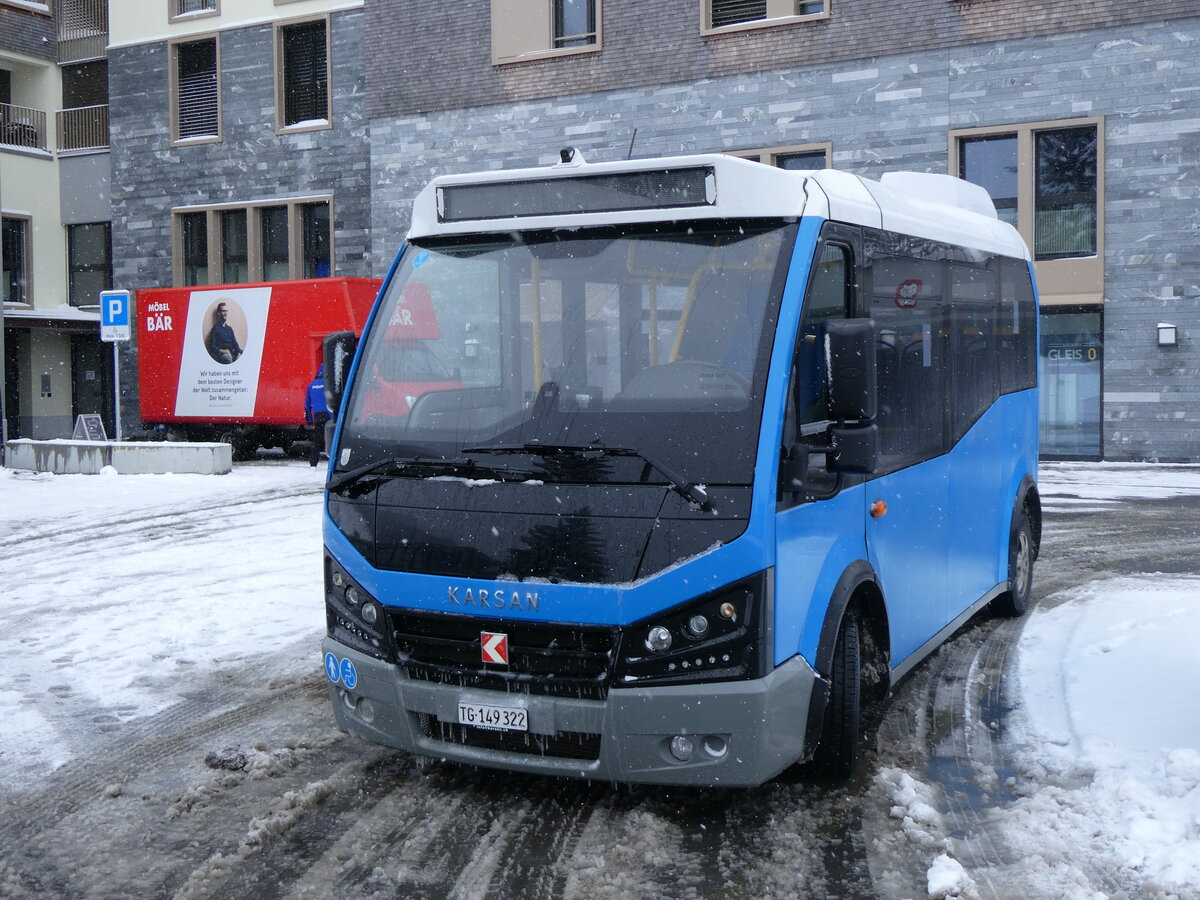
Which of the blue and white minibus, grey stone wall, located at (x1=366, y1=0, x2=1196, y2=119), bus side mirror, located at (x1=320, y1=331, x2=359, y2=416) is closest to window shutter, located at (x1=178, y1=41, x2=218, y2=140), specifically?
grey stone wall, located at (x1=366, y1=0, x2=1196, y2=119)

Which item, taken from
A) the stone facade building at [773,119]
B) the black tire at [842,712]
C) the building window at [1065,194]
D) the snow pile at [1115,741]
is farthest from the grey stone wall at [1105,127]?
the black tire at [842,712]

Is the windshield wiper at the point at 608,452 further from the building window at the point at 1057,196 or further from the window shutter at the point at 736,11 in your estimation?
the window shutter at the point at 736,11

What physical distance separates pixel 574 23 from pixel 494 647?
73.3 ft

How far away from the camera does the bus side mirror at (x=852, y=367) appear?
4285 mm

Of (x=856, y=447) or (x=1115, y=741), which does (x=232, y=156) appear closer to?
(x=1115, y=741)

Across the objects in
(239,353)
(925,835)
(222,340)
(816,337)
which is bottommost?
(925,835)

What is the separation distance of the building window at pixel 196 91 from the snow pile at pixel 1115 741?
1041 inches

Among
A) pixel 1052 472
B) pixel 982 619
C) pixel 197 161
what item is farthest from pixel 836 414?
pixel 197 161

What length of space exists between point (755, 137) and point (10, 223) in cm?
2090

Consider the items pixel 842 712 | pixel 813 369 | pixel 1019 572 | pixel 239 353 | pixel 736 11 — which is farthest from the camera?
pixel 239 353

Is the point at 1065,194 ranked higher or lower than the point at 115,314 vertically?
higher

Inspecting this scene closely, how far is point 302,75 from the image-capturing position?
29.2 m

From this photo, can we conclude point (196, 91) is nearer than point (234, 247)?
No

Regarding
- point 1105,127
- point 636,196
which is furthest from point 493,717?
point 1105,127
